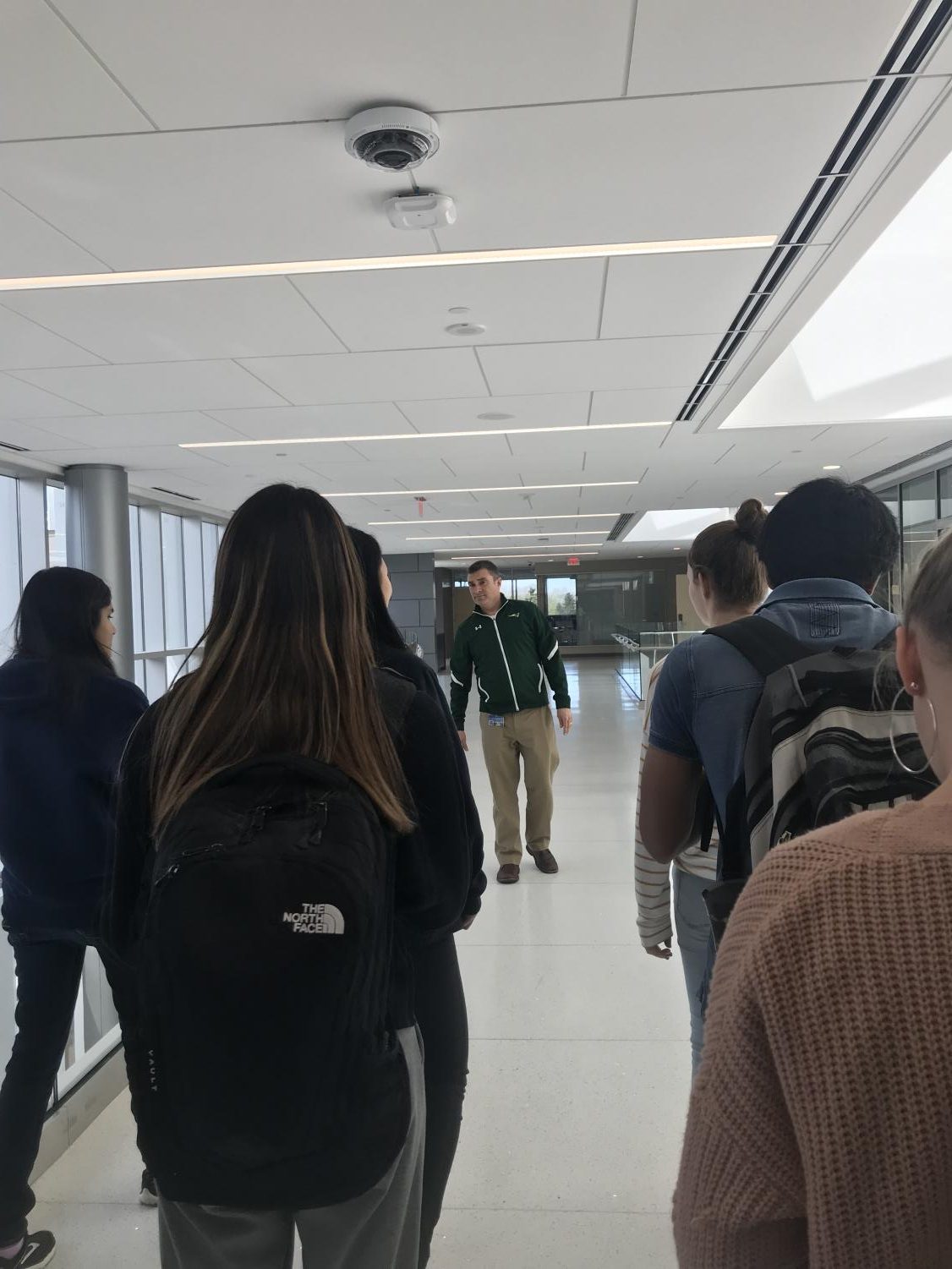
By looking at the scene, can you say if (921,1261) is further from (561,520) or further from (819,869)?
(561,520)

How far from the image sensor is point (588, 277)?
4.25 meters

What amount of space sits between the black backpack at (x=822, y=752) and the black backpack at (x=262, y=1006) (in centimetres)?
59

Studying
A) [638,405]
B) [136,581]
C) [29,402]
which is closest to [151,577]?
[136,581]

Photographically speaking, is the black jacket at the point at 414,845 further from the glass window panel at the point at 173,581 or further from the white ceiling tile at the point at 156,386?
the glass window panel at the point at 173,581

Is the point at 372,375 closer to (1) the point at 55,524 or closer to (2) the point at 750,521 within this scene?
(2) the point at 750,521

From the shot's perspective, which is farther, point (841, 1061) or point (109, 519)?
point (109, 519)

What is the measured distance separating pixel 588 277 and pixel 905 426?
18.0 feet

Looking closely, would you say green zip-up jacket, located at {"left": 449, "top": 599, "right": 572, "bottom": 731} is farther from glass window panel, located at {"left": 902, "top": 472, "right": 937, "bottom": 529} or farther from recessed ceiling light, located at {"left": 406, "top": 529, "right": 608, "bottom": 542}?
recessed ceiling light, located at {"left": 406, "top": 529, "right": 608, "bottom": 542}

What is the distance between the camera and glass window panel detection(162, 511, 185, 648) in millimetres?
13637

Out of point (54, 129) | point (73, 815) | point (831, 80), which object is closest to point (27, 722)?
point (73, 815)

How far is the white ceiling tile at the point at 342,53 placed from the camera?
7.75 ft

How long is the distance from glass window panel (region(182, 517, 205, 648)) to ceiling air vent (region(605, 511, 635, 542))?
22.9 feet

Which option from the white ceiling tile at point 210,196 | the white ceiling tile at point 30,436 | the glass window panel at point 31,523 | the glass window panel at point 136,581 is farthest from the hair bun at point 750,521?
the glass window panel at point 136,581

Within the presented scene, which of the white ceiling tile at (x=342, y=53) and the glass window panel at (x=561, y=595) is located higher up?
the white ceiling tile at (x=342, y=53)
